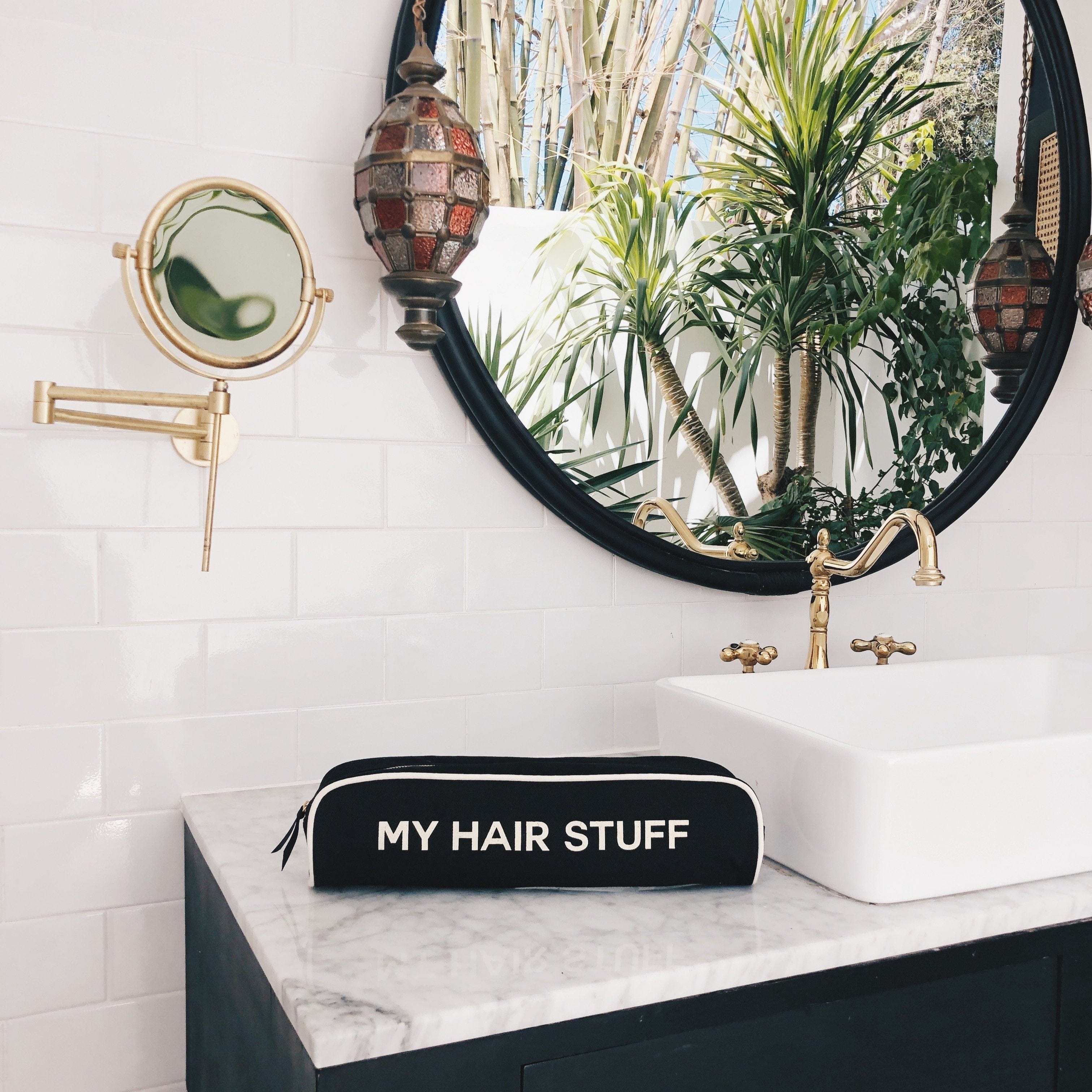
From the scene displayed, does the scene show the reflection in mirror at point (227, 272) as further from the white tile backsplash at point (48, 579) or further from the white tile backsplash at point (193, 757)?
the white tile backsplash at point (193, 757)

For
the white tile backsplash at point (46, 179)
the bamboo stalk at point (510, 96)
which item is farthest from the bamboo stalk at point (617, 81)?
the white tile backsplash at point (46, 179)

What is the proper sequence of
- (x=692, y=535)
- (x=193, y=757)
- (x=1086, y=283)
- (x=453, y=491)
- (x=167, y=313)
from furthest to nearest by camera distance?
(x=1086, y=283), (x=692, y=535), (x=453, y=491), (x=193, y=757), (x=167, y=313)

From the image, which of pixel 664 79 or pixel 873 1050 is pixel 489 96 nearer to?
pixel 664 79

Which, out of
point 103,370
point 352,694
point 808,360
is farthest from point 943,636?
point 103,370

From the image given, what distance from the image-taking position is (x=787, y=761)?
3.01ft

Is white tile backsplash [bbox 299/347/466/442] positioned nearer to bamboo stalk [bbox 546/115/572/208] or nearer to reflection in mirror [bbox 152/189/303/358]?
reflection in mirror [bbox 152/189/303/358]

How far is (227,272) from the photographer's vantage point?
1037 mm

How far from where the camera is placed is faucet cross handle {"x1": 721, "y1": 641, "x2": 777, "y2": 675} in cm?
123

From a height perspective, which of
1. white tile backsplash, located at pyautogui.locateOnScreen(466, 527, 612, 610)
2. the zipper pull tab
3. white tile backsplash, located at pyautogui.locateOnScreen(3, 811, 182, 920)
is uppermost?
white tile backsplash, located at pyautogui.locateOnScreen(466, 527, 612, 610)

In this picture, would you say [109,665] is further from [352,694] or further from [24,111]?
[24,111]

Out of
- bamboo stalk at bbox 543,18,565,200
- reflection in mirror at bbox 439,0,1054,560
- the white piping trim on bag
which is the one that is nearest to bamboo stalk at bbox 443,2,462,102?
reflection in mirror at bbox 439,0,1054,560

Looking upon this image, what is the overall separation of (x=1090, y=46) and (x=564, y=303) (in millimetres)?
990

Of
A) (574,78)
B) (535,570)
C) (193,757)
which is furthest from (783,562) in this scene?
(193,757)

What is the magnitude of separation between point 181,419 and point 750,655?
70 cm
